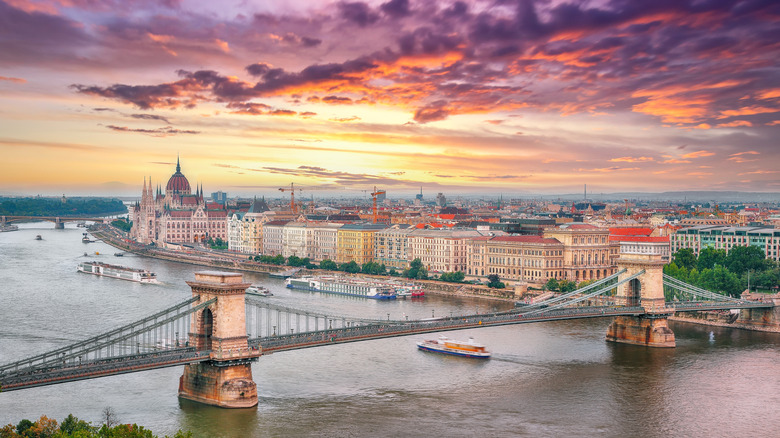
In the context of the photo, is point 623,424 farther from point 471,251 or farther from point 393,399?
point 471,251

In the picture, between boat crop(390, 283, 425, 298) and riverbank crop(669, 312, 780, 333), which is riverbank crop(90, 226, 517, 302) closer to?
boat crop(390, 283, 425, 298)

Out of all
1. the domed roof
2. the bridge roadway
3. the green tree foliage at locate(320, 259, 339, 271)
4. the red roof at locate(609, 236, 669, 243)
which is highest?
the domed roof

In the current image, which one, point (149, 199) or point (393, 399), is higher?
point (149, 199)

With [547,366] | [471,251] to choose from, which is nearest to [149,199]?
[471,251]

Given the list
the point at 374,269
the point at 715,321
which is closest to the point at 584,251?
the point at 374,269

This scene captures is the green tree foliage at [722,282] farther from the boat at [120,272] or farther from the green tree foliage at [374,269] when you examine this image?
the boat at [120,272]

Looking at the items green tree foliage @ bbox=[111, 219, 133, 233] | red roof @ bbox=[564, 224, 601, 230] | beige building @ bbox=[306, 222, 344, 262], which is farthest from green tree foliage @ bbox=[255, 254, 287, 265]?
green tree foliage @ bbox=[111, 219, 133, 233]
